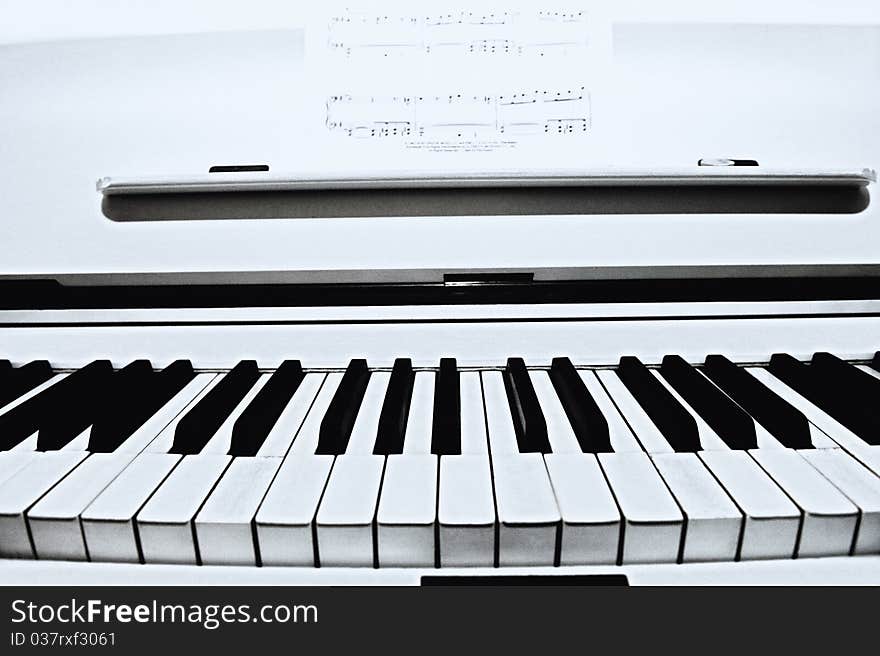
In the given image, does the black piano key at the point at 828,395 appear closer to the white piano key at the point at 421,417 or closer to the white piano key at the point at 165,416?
the white piano key at the point at 421,417

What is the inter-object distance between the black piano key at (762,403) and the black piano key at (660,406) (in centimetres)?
10

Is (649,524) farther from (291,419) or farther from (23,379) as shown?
(23,379)

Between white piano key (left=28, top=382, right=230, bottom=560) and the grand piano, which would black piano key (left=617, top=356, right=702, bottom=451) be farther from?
white piano key (left=28, top=382, right=230, bottom=560)

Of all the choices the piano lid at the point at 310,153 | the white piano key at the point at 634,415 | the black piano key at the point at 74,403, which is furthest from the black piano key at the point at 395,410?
the black piano key at the point at 74,403

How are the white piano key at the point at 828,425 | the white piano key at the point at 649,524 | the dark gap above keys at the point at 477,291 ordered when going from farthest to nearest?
1. the dark gap above keys at the point at 477,291
2. the white piano key at the point at 828,425
3. the white piano key at the point at 649,524

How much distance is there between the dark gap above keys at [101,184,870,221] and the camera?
101 cm

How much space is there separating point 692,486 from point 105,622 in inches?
24.0

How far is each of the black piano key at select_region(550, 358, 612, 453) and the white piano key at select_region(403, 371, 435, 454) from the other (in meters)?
0.20

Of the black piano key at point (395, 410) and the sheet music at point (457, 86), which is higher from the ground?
the sheet music at point (457, 86)

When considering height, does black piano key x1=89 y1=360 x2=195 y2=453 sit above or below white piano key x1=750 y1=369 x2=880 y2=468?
below

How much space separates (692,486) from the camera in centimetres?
62

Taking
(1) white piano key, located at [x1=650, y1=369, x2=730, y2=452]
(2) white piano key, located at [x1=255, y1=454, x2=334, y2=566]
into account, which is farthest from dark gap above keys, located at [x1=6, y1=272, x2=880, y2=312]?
(2) white piano key, located at [x1=255, y1=454, x2=334, y2=566]

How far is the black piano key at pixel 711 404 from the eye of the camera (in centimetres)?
71

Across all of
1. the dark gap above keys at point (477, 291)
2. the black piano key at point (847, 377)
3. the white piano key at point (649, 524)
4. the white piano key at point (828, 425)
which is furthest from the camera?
the dark gap above keys at point (477, 291)
